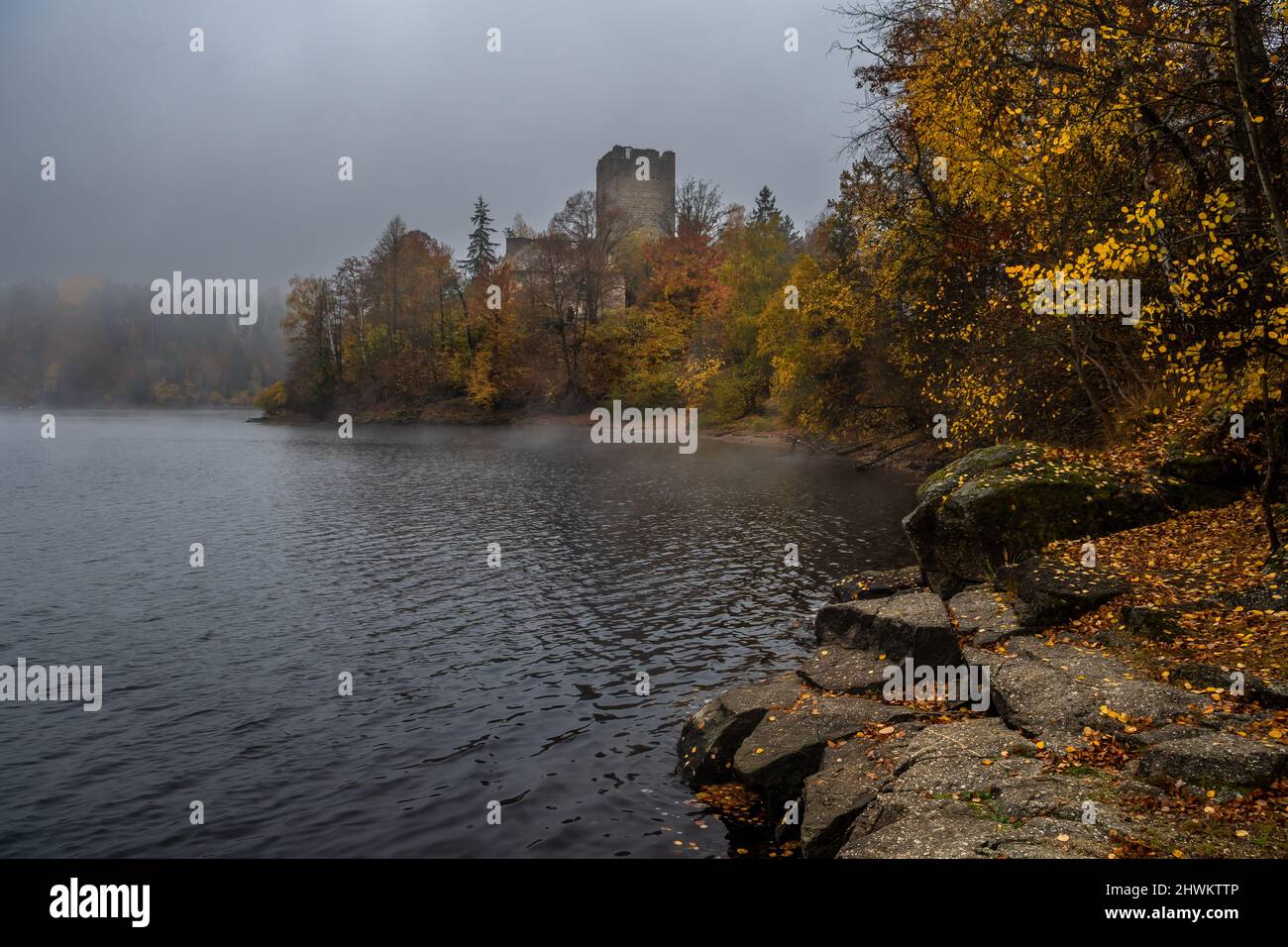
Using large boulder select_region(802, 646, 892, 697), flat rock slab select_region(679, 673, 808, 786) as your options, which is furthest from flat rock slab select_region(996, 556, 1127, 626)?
flat rock slab select_region(679, 673, 808, 786)

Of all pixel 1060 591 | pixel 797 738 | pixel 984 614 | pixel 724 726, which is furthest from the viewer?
pixel 984 614

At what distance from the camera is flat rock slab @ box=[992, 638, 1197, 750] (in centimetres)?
923

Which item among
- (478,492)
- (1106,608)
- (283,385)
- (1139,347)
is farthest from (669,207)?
(1106,608)

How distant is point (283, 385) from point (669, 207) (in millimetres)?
58046

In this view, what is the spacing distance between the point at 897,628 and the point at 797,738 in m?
3.42

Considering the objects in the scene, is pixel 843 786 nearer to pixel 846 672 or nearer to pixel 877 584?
pixel 846 672

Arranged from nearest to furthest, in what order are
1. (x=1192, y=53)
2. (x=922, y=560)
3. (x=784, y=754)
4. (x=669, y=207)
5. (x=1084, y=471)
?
(x=784, y=754) < (x=1192, y=53) < (x=1084, y=471) < (x=922, y=560) < (x=669, y=207)

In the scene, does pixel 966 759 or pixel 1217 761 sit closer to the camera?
pixel 1217 761

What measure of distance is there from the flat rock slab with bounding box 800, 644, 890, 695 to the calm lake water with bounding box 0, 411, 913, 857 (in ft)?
5.10

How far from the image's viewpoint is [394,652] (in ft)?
53.3

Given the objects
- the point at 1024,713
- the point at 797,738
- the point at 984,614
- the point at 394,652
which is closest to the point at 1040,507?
the point at 984,614

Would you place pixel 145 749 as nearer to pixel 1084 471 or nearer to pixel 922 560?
pixel 922 560
